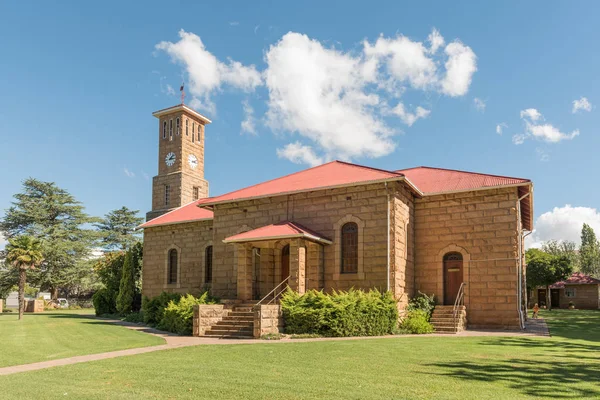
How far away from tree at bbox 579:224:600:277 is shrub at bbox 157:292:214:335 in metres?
60.8

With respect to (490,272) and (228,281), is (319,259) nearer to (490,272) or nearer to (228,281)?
(228,281)

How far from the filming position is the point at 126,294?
103 ft

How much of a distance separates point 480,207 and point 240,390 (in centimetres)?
1580

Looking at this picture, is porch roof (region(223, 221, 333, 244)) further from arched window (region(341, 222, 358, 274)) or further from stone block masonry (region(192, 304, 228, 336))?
stone block masonry (region(192, 304, 228, 336))

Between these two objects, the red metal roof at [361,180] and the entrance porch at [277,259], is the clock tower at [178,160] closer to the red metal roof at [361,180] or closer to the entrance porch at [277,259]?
the red metal roof at [361,180]

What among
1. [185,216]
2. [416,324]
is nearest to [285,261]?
[416,324]

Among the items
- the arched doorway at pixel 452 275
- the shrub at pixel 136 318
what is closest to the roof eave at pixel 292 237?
the arched doorway at pixel 452 275

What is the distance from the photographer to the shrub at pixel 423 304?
66.6 feet

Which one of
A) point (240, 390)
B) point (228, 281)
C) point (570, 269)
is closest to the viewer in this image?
point (240, 390)

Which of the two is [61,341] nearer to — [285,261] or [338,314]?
[338,314]

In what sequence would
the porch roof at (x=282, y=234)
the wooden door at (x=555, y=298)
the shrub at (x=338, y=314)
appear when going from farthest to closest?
the wooden door at (x=555, y=298) < the porch roof at (x=282, y=234) < the shrub at (x=338, y=314)

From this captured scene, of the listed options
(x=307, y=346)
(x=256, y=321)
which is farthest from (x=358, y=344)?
(x=256, y=321)

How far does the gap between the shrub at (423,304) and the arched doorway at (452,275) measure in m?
0.88

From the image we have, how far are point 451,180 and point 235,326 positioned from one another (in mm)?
11982
